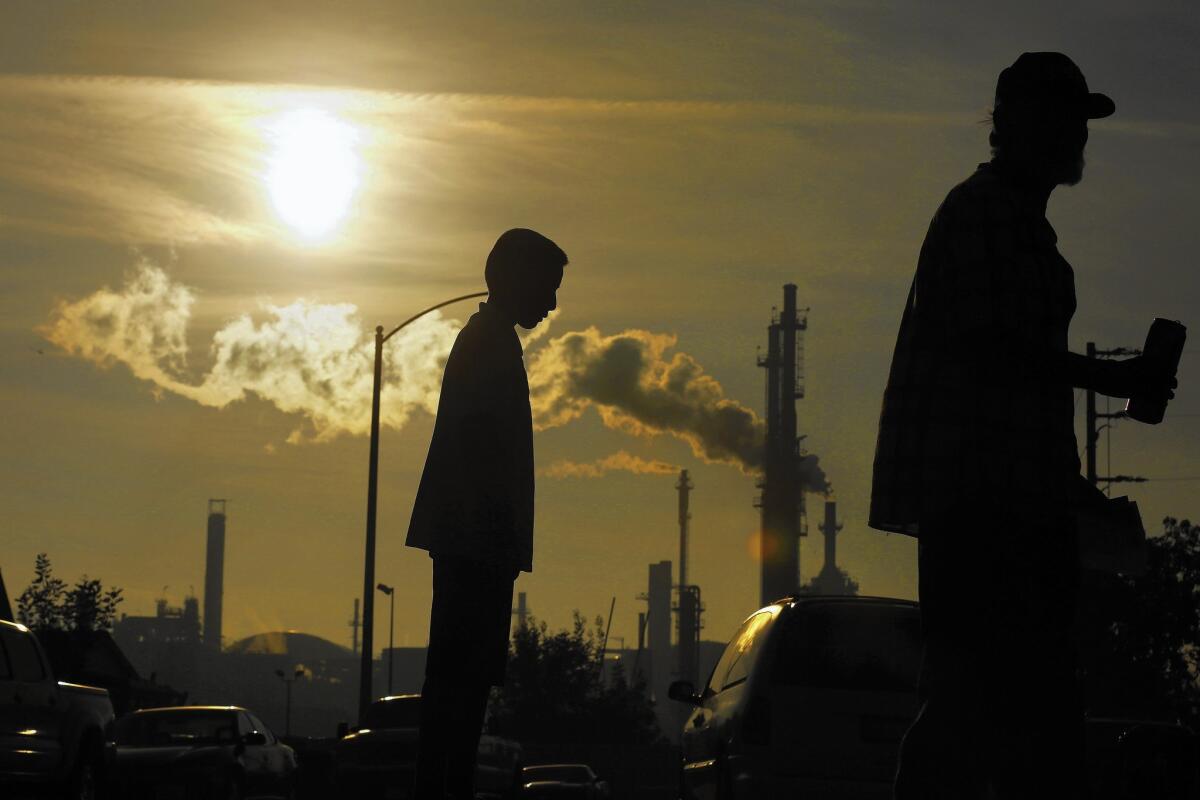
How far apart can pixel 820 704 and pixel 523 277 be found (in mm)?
4323

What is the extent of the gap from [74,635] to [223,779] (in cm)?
4090

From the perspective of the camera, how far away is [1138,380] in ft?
15.0

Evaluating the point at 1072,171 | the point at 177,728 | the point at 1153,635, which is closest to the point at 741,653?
the point at 1072,171

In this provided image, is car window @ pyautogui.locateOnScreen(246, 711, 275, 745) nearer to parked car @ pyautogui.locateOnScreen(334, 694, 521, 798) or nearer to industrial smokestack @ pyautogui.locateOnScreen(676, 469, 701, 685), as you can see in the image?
parked car @ pyautogui.locateOnScreen(334, 694, 521, 798)

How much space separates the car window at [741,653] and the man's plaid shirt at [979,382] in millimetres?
6399

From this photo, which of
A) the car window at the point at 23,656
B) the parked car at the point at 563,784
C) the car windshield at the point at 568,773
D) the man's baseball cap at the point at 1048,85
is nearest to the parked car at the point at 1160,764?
the man's baseball cap at the point at 1048,85

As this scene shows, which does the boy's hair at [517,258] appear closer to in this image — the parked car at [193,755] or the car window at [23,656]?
the car window at [23,656]

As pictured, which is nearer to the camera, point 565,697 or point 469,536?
point 469,536

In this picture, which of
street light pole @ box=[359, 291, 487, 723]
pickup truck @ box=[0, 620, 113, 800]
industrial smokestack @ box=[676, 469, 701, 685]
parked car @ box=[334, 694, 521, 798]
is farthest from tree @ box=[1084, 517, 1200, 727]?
industrial smokestack @ box=[676, 469, 701, 685]

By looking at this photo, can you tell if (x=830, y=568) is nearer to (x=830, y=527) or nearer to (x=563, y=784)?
(x=830, y=527)

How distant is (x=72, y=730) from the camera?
14500 millimetres

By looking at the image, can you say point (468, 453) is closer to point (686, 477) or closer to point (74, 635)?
point (74, 635)

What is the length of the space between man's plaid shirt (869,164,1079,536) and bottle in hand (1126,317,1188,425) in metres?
0.17

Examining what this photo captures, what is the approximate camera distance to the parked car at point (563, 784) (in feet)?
123
